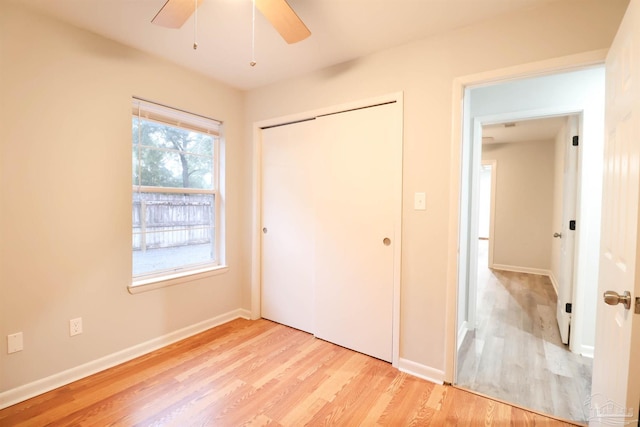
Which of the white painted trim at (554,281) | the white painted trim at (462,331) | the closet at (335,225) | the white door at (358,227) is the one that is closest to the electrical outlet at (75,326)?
the closet at (335,225)

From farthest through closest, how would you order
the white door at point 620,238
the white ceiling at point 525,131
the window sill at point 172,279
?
the white ceiling at point 525,131
the window sill at point 172,279
the white door at point 620,238

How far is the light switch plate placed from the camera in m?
2.05

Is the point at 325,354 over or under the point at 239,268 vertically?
under

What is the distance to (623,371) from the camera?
3.31 ft

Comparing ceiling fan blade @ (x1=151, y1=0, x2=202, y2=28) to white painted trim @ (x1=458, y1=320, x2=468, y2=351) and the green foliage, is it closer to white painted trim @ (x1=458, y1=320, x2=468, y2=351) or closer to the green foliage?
the green foliage

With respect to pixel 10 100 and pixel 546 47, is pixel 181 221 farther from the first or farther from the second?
pixel 546 47

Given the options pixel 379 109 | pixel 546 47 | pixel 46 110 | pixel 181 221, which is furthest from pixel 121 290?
pixel 546 47

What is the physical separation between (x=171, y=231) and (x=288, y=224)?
3.51ft

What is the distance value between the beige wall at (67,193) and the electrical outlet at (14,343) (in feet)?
0.09

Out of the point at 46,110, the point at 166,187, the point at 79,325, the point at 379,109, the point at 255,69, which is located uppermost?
the point at 255,69

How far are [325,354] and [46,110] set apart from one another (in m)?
2.61

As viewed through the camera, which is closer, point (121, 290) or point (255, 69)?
point (121, 290)

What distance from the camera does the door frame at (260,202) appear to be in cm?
215

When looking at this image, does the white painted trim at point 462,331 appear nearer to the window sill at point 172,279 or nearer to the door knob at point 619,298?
the door knob at point 619,298
